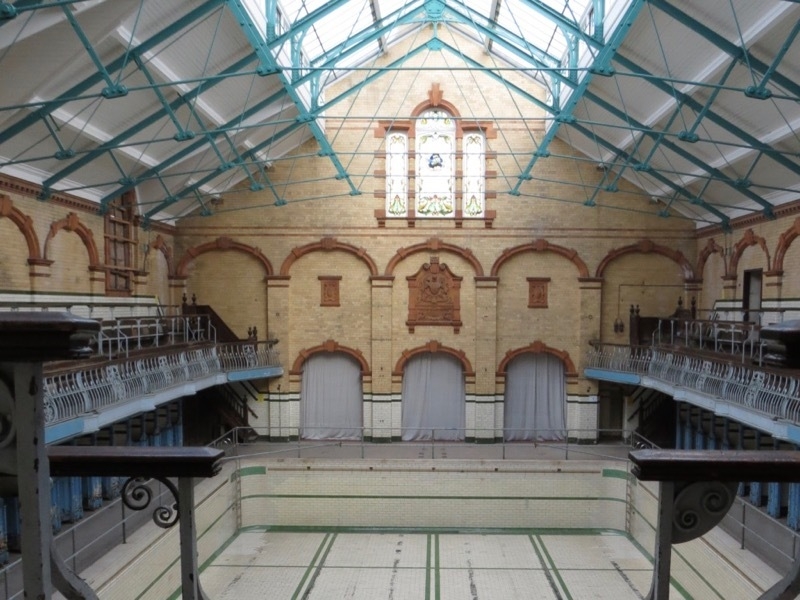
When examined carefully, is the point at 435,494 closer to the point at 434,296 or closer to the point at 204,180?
the point at 434,296

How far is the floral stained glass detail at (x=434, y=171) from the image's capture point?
1831 centimetres

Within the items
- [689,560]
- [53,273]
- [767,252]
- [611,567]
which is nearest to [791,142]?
[767,252]

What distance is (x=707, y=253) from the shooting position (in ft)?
57.5

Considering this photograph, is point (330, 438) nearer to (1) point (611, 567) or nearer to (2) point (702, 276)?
(1) point (611, 567)

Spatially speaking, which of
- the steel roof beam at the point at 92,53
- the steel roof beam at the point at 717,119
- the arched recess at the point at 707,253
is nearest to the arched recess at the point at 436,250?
the arched recess at the point at 707,253

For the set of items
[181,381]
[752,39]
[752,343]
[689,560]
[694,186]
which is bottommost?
[689,560]

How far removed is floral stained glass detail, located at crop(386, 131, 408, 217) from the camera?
1831cm

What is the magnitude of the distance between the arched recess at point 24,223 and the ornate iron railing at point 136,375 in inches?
117

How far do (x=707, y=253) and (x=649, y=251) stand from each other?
5.03ft

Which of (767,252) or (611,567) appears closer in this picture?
(611,567)

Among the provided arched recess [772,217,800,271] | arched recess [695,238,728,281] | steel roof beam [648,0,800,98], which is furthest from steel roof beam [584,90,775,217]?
steel roof beam [648,0,800,98]

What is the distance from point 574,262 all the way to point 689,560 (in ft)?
29.6

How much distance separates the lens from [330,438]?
18.4m

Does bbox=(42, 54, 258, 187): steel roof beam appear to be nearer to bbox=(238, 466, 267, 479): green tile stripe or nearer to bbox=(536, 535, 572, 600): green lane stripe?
bbox=(238, 466, 267, 479): green tile stripe
